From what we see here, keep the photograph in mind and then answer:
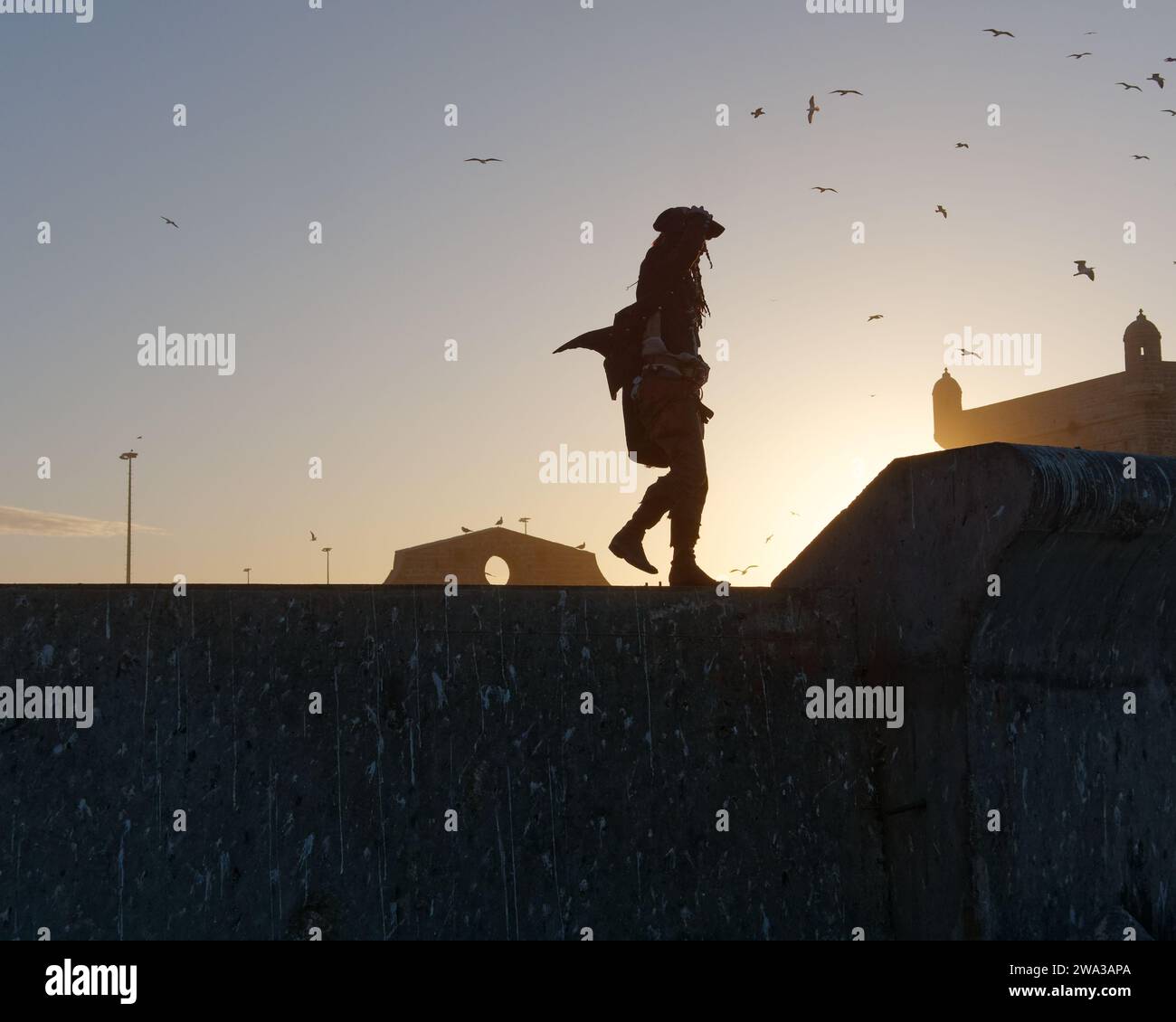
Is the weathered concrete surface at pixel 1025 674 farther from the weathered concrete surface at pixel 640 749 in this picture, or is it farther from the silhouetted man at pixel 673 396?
the silhouetted man at pixel 673 396

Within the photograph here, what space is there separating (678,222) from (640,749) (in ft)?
8.75

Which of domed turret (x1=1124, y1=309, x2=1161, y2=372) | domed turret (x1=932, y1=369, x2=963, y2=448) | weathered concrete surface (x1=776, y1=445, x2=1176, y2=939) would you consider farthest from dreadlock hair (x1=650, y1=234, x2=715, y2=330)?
domed turret (x1=932, y1=369, x2=963, y2=448)

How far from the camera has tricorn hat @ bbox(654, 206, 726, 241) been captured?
5277mm

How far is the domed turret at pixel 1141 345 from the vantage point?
5388 cm

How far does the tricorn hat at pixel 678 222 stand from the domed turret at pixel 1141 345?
179 ft

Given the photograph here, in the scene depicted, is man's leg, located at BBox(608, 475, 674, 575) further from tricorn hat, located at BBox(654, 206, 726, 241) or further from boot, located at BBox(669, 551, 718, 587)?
tricorn hat, located at BBox(654, 206, 726, 241)

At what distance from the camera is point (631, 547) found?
504 cm

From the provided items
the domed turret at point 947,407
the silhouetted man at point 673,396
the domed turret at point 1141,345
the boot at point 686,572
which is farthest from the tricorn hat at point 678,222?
the domed turret at point 947,407

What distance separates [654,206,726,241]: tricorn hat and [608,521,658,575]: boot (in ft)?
4.53
